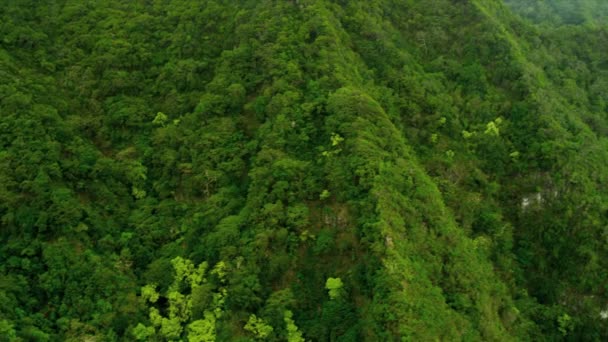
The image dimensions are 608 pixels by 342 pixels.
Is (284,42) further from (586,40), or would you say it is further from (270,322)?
(586,40)

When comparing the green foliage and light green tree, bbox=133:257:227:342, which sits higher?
the green foliage

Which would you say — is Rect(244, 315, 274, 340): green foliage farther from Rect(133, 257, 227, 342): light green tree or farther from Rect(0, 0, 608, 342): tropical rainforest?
Rect(133, 257, 227, 342): light green tree

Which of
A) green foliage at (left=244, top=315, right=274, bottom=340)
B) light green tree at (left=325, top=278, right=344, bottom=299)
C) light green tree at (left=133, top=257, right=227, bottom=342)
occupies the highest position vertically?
light green tree at (left=325, top=278, right=344, bottom=299)

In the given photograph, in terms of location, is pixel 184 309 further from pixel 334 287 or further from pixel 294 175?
pixel 294 175

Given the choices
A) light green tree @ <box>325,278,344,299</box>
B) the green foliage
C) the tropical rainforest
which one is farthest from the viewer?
the tropical rainforest

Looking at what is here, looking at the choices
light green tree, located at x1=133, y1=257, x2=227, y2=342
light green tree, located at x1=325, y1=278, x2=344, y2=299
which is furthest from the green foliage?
light green tree, located at x1=325, y1=278, x2=344, y2=299

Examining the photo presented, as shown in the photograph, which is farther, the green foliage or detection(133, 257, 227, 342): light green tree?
detection(133, 257, 227, 342): light green tree

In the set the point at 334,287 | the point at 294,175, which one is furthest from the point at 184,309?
the point at 294,175

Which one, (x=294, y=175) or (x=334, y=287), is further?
(x=294, y=175)

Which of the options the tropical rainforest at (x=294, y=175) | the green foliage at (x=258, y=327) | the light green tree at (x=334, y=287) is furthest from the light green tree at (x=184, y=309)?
the light green tree at (x=334, y=287)
